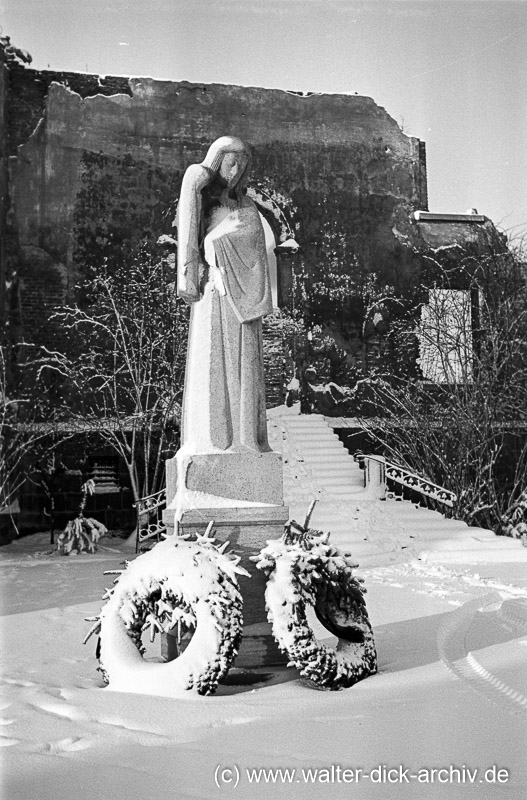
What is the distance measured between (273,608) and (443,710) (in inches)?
43.8

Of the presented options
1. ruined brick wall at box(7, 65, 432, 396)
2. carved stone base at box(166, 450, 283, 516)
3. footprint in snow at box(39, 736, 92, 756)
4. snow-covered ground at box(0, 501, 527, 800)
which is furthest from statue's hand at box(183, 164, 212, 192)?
ruined brick wall at box(7, 65, 432, 396)

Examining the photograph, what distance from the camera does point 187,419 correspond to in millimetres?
5973

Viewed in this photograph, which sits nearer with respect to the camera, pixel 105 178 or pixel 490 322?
pixel 490 322

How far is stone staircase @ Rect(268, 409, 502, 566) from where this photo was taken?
13.0 metres

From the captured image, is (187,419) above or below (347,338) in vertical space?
below

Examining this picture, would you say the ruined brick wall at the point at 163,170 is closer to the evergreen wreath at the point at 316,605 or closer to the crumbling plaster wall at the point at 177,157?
the crumbling plaster wall at the point at 177,157

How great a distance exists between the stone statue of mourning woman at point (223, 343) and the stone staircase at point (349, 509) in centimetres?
654

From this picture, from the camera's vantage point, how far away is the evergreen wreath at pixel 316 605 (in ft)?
16.2

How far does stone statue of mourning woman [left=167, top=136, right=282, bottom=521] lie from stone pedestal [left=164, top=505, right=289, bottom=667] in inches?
3.9

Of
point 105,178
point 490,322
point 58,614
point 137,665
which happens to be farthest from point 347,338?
point 137,665

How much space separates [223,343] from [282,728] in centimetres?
268

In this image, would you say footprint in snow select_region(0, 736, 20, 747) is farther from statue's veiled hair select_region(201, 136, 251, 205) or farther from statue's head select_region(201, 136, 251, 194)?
statue's head select_region(201, 136, 251, 194)

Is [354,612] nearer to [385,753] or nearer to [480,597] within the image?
[385,753]

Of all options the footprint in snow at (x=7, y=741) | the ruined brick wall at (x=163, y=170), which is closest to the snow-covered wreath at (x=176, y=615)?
the footprint in snow at (x=7, y=741)
